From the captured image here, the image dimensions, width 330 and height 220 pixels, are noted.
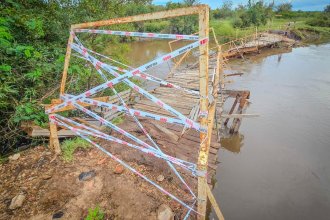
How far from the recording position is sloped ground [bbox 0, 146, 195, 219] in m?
3.28

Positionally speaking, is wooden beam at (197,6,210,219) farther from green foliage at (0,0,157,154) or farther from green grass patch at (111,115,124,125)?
green foliage at (0,0,157,154)

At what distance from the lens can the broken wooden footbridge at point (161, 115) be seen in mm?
2486

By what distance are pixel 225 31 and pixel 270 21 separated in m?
13.9

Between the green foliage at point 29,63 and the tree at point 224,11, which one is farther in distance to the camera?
the tree at point 224,11

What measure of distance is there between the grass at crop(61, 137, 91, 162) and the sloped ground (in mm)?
116

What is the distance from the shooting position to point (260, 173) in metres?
6.64

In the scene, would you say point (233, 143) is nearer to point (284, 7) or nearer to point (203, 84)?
point (203, 84)

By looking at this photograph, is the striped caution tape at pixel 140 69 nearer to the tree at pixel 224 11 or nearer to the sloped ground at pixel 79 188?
the sloped ground at pixel 79 188

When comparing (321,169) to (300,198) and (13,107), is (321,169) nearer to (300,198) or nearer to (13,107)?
(300,198)

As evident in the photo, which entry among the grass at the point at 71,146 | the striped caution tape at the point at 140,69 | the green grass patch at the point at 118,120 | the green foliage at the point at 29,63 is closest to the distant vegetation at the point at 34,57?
the green foliage at the point at 29,63

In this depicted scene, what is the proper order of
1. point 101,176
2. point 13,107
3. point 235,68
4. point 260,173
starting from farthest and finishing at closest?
point 235,68 < point 260,173 < point 13,107 < point 101,176

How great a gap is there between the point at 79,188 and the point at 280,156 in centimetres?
629

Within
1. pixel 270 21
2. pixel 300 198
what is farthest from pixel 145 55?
pixel 270 21

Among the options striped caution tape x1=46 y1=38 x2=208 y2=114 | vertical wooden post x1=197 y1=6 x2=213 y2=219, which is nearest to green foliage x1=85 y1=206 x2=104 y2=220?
vertical wooden post x1=197 y1=6 x2=213 y2=219
